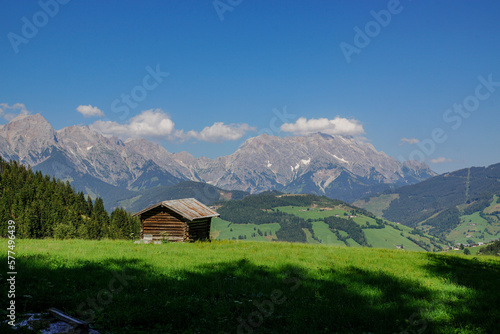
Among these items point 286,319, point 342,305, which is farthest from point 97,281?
point 342,305

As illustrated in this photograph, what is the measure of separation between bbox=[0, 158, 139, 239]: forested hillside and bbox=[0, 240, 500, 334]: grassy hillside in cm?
7085

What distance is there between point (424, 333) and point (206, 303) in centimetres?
567

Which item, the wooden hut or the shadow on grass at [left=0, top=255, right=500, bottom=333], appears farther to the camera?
the wooden hut

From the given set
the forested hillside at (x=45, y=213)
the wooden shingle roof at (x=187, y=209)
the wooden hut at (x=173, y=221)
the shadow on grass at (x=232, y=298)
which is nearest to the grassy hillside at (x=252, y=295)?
the shadow on grass at (x=232, y=298)

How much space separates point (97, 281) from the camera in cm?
1031

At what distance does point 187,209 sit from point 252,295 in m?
20.6

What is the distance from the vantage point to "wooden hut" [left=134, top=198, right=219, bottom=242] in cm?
2833

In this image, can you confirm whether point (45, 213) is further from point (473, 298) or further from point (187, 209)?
point (473, 298)

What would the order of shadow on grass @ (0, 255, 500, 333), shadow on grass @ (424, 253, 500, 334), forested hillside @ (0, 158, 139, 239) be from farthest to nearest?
1. forested hillside @ (0, 158, 139, 239)
2. shadow on grass @ (424, 253, 500, 334)
3. shadow on grass @ (0, 255, 500, 333)

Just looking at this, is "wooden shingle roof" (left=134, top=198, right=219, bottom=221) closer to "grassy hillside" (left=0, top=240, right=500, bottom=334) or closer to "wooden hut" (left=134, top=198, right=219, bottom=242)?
"wooden hut" (left=134, top=198, right=219, bottom=242)

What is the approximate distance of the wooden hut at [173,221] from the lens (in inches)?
1115

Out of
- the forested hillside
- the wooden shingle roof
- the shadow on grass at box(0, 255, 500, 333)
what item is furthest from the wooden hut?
the forested hillside

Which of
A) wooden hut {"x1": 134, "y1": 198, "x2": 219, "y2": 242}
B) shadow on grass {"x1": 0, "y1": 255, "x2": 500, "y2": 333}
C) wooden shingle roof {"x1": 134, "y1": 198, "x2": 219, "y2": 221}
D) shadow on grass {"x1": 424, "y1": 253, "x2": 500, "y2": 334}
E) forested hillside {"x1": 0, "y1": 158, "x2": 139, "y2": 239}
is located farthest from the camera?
forested hillside {"x1": 0, "y1": 158, "x2": 139, "y2": 239}

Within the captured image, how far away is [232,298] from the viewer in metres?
9.46
